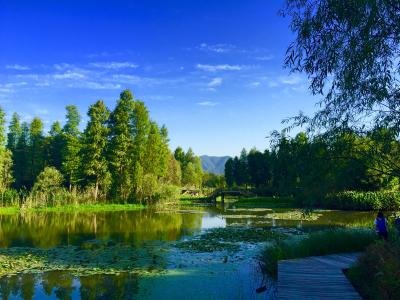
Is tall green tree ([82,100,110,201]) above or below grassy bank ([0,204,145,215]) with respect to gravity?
above

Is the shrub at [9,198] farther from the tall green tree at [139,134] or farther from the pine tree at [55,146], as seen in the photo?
the tall green tree at [139,134]

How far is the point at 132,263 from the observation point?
14.3 meters

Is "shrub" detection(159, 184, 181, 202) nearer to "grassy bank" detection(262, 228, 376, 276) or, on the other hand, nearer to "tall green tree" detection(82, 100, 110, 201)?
"tall green tree" detection(82, 100, 110, 201)

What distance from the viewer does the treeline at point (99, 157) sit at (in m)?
46.1

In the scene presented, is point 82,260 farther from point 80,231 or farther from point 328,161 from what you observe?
point 328,161

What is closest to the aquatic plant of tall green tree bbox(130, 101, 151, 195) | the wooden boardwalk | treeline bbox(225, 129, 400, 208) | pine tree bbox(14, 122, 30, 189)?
the wooden boardwalk

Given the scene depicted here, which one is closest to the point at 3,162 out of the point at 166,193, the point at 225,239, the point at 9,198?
the point at 9,198

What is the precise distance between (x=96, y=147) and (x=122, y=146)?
3169mm

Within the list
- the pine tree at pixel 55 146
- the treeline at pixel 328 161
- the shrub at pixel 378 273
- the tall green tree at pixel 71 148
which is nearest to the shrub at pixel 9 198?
the tall green tree at pixel 71 148

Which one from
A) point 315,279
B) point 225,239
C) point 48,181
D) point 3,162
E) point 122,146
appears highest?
point 122,146

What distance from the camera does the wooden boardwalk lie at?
8.26m

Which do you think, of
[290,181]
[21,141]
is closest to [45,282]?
[290,181]

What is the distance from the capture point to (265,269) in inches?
496

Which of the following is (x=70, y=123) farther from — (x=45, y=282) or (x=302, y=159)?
(x=302, y=159)
